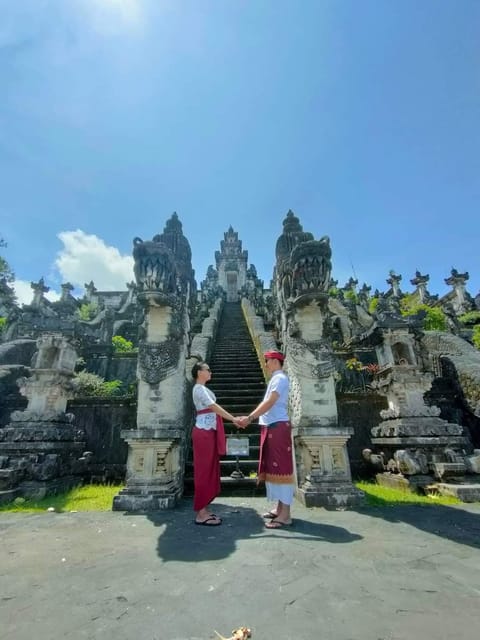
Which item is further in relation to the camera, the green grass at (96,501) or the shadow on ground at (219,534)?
the green grass at (96,501)

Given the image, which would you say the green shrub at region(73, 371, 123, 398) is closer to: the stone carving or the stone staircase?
the stone staircase

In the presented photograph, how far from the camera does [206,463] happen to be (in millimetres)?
3635

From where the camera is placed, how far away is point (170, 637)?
1.58m

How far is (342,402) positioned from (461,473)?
2.70 meters

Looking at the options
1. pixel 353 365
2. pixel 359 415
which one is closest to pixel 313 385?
pixel 359 415

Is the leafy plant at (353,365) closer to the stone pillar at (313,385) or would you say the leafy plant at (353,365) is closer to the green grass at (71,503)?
the stone pillar at (313,385)

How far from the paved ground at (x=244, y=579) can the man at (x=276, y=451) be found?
225 mm

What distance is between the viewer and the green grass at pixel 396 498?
4.37 meters

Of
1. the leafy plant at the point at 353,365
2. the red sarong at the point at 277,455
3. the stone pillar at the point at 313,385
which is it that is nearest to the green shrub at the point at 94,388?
the stone pillar at the point at 313,385

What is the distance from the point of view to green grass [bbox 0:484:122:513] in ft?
14.4

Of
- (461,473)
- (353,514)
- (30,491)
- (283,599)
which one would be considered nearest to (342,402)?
(461,473)

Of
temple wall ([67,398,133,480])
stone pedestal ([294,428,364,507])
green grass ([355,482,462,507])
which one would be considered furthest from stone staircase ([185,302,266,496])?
temple wall ([67,398,133,480])

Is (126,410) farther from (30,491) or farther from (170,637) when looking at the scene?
(170,637)

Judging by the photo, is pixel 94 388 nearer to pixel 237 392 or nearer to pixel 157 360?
pixel 237 392
